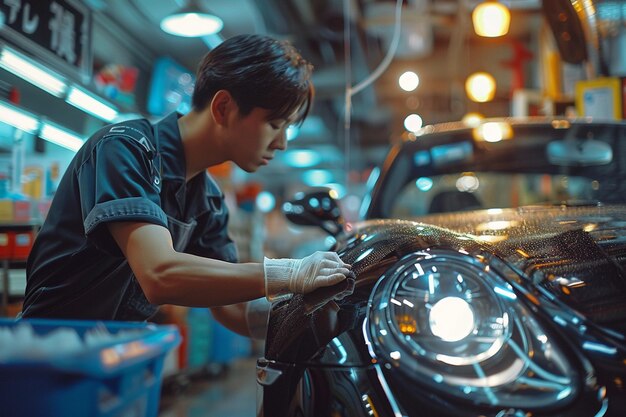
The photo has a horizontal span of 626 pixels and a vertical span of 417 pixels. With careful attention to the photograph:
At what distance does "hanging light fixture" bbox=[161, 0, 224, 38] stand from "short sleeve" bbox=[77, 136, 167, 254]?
3.79 metres

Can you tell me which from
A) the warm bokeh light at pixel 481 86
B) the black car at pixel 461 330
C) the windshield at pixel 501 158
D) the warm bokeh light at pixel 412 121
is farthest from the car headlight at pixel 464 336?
the warm bokeh light at pixel 412 121

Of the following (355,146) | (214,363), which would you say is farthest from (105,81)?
(355,146)

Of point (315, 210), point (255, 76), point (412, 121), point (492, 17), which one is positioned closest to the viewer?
point (255, 76)

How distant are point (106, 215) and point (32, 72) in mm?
3145

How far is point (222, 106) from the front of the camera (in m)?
1.61

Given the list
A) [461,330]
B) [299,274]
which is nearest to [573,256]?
[461,330]

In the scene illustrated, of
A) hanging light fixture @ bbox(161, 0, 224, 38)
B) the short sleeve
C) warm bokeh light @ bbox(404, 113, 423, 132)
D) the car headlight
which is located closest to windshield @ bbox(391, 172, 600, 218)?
the car headlight

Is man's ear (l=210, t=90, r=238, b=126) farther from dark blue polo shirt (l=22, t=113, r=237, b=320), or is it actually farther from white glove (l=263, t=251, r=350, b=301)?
white glove (l=263, t=251, r=350, b=301)

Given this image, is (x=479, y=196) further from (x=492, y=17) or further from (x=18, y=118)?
(x=492, y=17)

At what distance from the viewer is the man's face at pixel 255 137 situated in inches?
63.3

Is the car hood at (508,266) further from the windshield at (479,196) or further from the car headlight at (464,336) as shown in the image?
the windshield at (479,196)

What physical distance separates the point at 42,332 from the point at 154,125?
30.1 inches

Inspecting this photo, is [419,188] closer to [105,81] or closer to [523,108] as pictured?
[523,108]

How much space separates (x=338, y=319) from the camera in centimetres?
124
